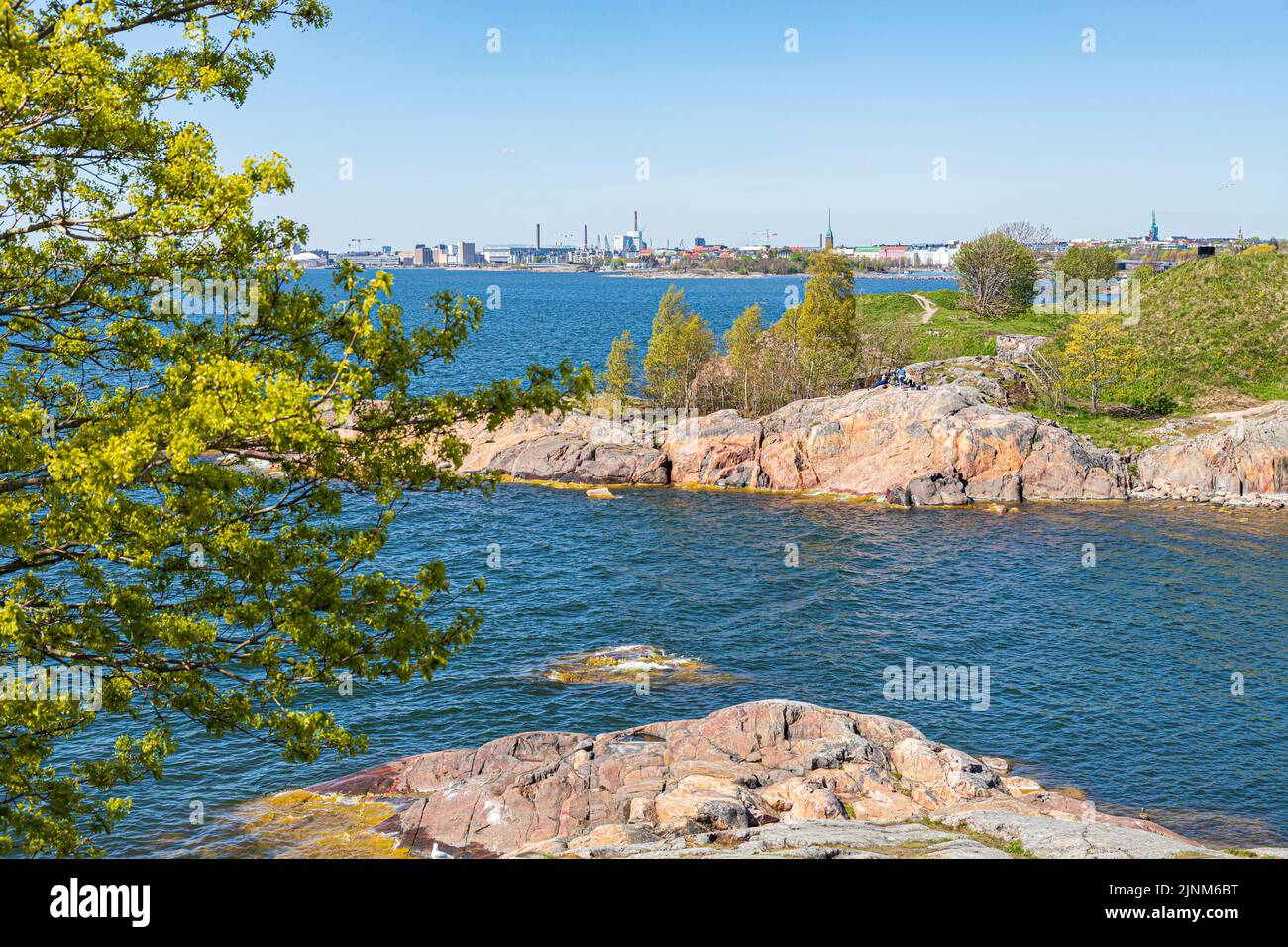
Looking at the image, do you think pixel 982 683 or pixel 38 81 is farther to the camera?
pixel 982 683

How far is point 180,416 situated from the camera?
→ 43.8 ft

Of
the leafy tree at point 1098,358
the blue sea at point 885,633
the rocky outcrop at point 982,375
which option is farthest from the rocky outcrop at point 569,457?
the leafy tree at point 1098,358

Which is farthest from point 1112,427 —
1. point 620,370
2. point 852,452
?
point 620,370

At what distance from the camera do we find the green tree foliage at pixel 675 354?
302ft

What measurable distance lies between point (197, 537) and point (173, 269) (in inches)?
181

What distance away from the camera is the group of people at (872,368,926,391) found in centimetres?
9079

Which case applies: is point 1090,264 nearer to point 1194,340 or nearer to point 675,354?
point 1194,340

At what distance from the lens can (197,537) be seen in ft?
47.4

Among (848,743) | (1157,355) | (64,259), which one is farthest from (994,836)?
(1157,355)

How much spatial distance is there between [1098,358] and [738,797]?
7356 centimetres

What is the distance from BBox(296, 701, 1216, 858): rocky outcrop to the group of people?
6130 cm

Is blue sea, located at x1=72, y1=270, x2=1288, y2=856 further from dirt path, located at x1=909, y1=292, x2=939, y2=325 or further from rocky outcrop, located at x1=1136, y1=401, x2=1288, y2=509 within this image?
dirt path, located at x1=909, y1=292, x2=939, y2=325

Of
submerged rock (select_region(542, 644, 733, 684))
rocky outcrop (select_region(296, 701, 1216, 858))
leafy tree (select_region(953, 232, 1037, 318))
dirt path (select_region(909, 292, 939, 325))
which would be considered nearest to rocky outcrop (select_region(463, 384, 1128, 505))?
submerged rock (select_region(542, 644, 733, 684))
